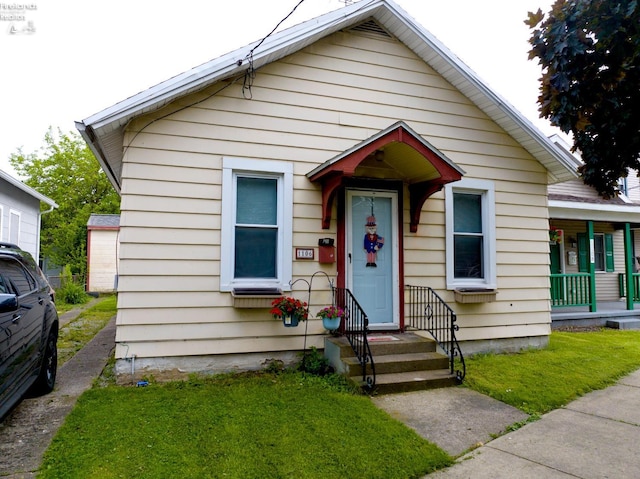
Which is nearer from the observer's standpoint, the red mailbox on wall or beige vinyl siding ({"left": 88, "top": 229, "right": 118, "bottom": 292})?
the red mailbox on wall

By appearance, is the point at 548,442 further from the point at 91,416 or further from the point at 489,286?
the point at 91,416

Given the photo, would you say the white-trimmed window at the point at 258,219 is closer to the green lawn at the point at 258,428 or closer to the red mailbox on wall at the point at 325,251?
the red mailbox on wall at the point at 325,251

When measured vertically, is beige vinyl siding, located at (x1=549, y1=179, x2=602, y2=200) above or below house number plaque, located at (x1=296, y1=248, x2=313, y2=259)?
above

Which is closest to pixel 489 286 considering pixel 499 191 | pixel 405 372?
pixel 499 191

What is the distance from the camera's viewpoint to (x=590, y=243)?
419 inches

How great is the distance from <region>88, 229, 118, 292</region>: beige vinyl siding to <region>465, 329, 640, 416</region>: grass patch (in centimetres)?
1778

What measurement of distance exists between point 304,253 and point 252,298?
1.00m

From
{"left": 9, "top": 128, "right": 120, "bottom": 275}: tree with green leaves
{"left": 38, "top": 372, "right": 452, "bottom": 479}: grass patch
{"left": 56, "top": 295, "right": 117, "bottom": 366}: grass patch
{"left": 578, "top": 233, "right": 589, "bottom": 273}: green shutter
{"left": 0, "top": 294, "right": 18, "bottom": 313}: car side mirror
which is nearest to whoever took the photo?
{"left": 38, "top": 372, "right": 452, "bottom": 479}: grass patch

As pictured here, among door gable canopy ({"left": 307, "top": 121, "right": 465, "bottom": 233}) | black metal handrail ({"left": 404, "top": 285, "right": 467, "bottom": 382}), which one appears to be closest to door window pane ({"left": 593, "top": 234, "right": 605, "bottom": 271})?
black metal handrail ({"left": 404, "top": 285, "right": 467, "bottom": 382})

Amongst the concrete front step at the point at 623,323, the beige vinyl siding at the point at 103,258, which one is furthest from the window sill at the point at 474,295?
the beige vinyl siding at the point at 103,258

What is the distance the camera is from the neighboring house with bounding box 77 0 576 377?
5.34 metres

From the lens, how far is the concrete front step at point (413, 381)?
16.1 ft

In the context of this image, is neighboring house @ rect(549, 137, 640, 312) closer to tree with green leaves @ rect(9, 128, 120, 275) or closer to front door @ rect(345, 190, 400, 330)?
front door @ rect(345, 190, 400, 330)

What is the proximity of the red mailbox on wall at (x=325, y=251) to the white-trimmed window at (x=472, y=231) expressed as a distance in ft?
6.97
